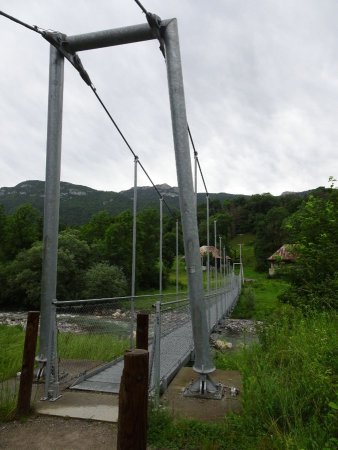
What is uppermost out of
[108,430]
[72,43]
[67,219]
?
[67,219]

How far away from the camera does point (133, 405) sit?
1801 millimetres

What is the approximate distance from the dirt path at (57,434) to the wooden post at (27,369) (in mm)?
125

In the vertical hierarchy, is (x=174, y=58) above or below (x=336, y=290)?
above

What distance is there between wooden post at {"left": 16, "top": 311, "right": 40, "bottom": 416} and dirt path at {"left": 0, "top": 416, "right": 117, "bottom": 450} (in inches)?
4.9

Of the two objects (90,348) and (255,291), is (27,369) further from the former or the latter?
(255,291)

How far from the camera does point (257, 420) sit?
2672mm

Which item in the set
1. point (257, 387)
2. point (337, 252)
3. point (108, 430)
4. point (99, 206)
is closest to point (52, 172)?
point (108, 430)

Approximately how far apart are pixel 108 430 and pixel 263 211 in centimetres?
7233

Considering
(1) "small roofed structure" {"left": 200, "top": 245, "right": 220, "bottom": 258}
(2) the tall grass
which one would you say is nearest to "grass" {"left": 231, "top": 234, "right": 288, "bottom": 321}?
(1) "small roofed structure" {"left": 200, "top": 245, "right": 220, "bottom": 258}

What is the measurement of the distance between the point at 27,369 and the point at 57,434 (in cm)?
68

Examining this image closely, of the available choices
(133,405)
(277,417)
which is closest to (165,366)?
(277,417)

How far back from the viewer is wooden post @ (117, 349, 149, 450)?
5.76 feet

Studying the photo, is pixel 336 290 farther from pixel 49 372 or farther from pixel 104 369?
pixel 49 372

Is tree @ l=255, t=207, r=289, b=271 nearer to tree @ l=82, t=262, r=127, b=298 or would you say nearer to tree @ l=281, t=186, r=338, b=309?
tree @ l=82, t=262, r=127, b=298
